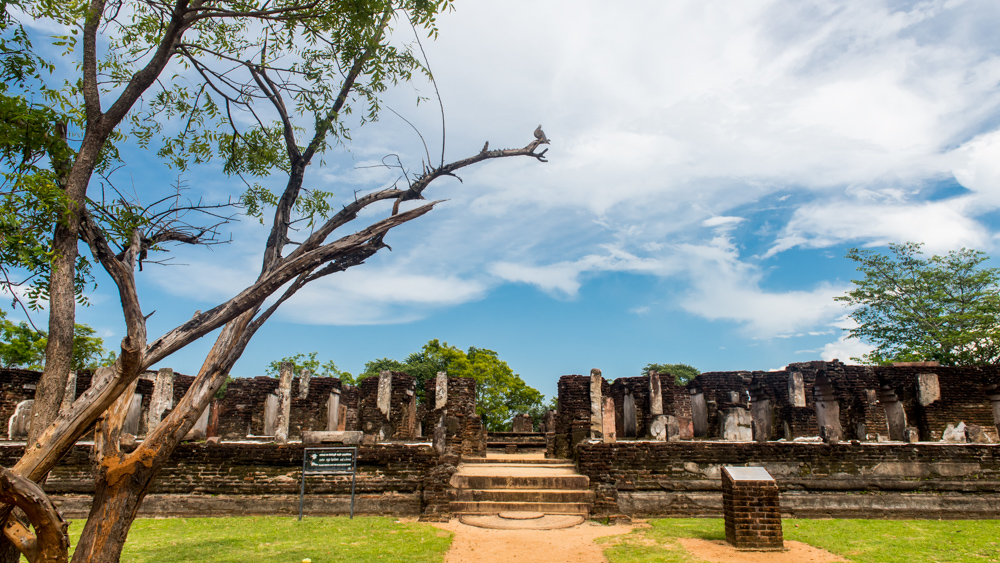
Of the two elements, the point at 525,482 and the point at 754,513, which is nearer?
the point at 754,513

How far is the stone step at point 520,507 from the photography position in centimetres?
991

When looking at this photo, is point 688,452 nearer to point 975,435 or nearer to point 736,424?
point 736,424

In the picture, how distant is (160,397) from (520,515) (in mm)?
9695

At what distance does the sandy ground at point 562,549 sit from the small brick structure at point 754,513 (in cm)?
15

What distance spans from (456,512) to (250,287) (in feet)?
21.8

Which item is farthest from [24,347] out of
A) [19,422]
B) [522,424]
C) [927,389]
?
[927,389]

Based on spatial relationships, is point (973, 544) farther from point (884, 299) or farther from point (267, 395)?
point (884, 299)

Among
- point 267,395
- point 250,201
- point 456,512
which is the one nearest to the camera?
point 250,201

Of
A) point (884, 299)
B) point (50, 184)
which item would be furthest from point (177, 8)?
point (884, 299)

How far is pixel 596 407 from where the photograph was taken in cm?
1284

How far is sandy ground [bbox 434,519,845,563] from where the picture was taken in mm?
6875

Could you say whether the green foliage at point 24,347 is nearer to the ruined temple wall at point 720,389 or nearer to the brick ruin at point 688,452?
the brick ruin at point 688,452

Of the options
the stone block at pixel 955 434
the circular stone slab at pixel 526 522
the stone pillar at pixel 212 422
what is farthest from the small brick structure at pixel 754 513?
the stone pillar at pixel 212 422

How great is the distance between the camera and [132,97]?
4980mm
